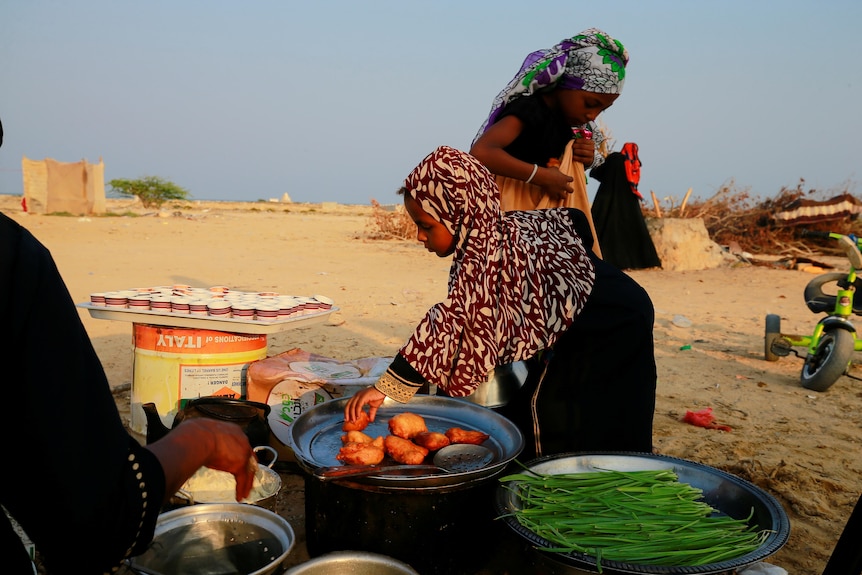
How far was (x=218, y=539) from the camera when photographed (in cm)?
217

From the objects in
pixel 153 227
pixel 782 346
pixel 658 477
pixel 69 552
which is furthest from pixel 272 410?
pixel 153 227

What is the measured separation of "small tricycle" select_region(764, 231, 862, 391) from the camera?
16.5 ft

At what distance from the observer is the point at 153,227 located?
699 inches

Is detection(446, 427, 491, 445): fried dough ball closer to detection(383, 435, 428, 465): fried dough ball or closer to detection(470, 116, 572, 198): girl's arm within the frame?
detection(383, 435, 428, 465): fried dough ball

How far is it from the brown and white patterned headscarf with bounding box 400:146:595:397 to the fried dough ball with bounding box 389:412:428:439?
7.8 inches

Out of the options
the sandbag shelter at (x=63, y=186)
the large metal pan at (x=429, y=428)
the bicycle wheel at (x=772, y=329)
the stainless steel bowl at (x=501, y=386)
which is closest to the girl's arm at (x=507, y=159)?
the stainless steel bowl at (x=501, y=386)

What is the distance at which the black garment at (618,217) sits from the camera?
5441 mm

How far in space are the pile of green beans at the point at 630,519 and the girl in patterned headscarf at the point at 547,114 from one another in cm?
136

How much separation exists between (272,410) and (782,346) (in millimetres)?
4646

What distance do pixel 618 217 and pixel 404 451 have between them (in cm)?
372

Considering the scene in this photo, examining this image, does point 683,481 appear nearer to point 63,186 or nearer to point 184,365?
point 184,365

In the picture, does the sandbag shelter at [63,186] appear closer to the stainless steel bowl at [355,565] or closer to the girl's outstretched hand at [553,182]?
the girl's outstretched hand at [553,182]

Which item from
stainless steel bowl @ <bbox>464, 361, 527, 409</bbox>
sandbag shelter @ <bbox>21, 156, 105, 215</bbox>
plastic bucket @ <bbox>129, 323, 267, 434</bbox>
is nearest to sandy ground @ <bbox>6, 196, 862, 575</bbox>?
plastic bucket @ <bbox>129, 323, 267, 434</bbox>

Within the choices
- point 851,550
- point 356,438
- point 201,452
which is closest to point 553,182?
point 356,438
